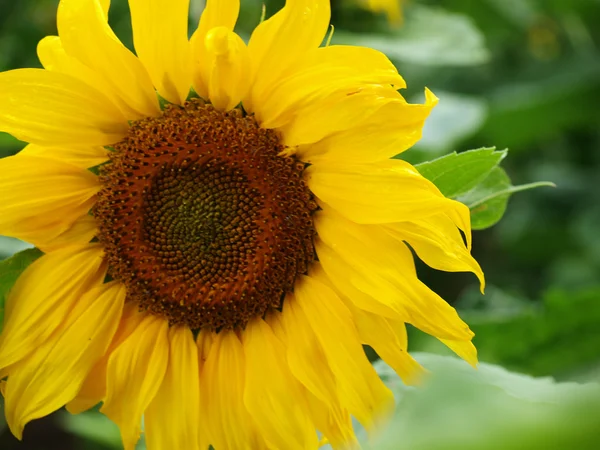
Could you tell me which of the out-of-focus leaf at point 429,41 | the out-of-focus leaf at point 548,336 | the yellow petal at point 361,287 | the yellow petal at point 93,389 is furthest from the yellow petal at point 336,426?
the out-of-focus leaf at point 429,41

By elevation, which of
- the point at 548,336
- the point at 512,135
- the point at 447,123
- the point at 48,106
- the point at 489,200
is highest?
the point at 48,106

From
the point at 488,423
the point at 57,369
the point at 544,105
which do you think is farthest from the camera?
the point at 544,105

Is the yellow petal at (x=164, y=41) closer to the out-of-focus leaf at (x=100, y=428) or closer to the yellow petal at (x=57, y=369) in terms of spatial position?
the yellow petal at (x=57, y=369)

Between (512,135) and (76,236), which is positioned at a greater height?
(76,236)

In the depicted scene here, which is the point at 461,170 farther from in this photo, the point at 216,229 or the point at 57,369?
the point at 57,369

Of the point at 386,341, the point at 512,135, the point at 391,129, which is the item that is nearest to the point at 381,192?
the point at 391,129

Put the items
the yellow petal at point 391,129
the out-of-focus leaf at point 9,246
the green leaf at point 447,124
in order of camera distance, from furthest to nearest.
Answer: the green leaf at point 447,124, the out-of-focus leaf at point 9,246, the yellow petal at point 391,129

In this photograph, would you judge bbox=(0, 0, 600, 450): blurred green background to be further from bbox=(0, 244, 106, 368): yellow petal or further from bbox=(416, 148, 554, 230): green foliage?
bbox=(416, 148, 554, 230): green foliage
